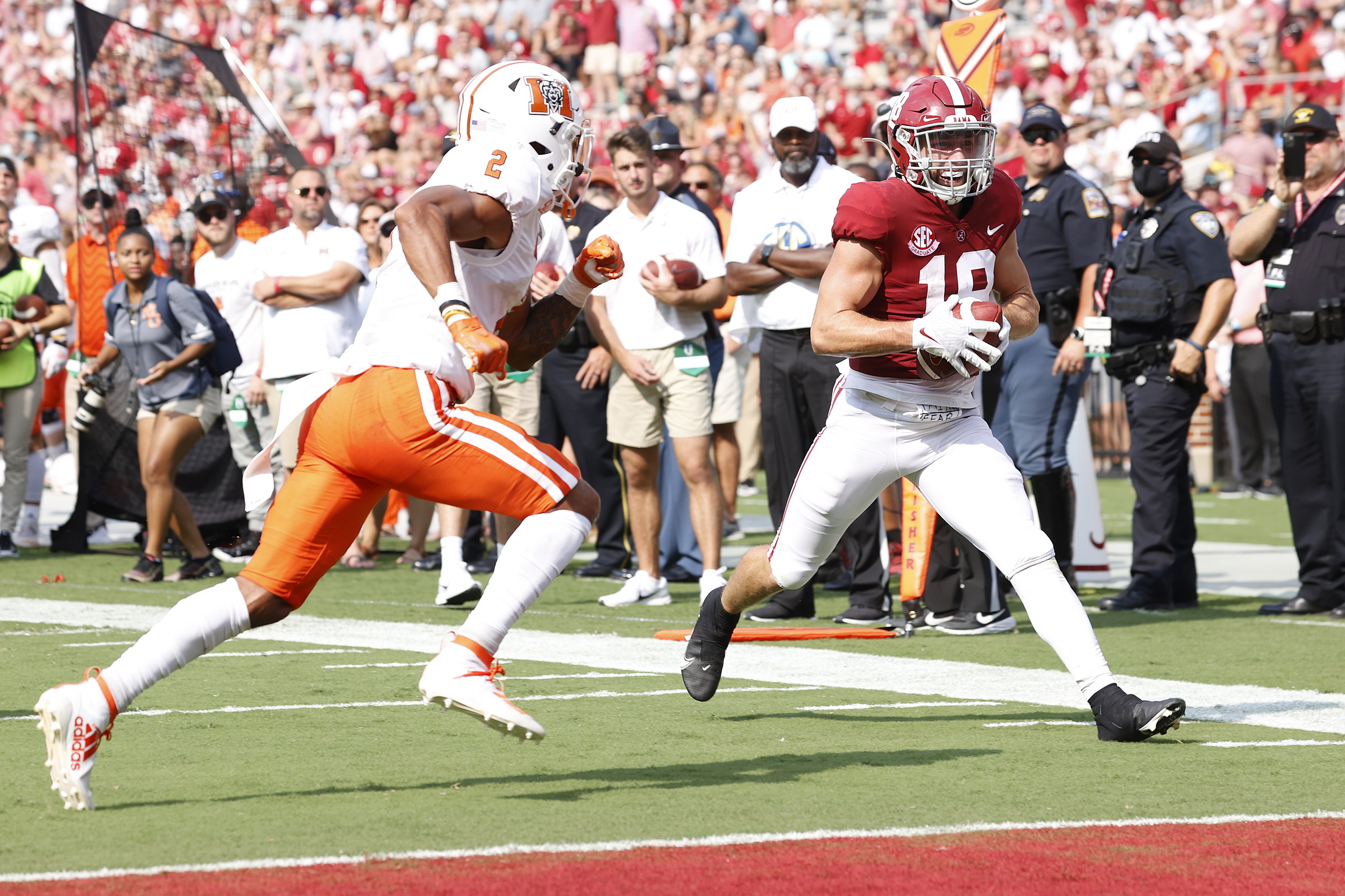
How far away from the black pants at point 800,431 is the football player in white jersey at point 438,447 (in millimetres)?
3922

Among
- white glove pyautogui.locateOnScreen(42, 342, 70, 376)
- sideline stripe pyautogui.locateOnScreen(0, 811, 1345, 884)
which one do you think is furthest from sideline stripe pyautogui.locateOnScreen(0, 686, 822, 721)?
white glove pyautogui.locateOnScreen(42, 342, 70, 376)

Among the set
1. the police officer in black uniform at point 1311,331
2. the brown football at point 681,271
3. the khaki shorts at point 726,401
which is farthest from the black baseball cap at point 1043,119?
the khaki shorts at point 726,401

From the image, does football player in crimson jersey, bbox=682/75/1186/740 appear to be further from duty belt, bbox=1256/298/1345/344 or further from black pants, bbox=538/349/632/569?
black pants, bbox=538/349/632/569

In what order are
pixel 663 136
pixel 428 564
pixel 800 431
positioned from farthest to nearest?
pixel 428 564 → pixel 663 136 → pixel 800 431

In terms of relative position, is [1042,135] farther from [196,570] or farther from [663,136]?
[196,570]

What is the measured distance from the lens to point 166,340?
10.7 metres

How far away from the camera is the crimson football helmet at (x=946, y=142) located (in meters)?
5.53

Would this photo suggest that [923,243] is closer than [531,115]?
No

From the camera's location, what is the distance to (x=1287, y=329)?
30.5 feet

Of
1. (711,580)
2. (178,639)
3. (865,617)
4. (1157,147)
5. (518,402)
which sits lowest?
(865,617)

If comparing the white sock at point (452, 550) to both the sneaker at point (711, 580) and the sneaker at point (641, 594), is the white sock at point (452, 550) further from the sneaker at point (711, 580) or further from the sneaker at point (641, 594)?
the sneaker at point (711, 580)

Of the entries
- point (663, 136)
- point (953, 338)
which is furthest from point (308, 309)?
point (953, 338)

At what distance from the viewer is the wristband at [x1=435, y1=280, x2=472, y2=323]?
14.8 ft

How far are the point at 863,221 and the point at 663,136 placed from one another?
16.1 ft
